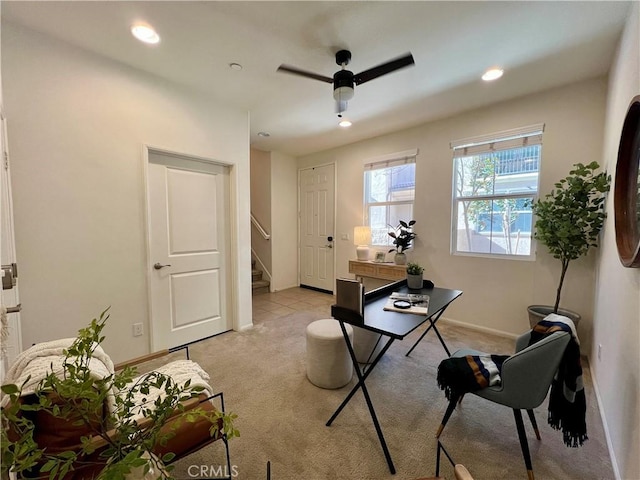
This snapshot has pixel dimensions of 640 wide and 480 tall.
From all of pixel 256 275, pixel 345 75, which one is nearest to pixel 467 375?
pixel 345 75

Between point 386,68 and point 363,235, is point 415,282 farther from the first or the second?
point 363,235

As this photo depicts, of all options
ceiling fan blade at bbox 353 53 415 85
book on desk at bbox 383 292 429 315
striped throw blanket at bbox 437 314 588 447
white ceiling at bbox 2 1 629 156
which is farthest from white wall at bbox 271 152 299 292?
striped throw blanket at bbox 437 314 588 447

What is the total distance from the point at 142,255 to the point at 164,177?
80cm

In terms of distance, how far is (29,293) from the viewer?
204 cm

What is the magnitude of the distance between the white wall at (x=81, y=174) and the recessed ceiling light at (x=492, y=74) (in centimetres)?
287

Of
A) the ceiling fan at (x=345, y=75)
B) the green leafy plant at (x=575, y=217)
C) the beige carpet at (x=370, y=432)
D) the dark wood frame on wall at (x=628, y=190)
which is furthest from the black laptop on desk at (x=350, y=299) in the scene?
the green leafy plant at (x=575, y=217)

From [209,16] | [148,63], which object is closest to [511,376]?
[209,16]

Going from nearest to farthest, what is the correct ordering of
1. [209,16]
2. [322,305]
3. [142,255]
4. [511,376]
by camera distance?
[511,376]
[209,16]
[142,255]
[322,305]

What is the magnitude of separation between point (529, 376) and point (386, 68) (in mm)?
2067

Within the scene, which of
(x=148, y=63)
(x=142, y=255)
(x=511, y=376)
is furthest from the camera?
(x=142, y=255)

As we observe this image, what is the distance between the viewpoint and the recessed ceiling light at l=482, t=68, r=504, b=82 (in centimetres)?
246

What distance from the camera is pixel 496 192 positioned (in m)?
3.25

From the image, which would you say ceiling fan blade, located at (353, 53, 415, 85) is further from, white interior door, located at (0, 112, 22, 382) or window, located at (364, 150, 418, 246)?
white interior door, located at (0, 112, 22, 382)

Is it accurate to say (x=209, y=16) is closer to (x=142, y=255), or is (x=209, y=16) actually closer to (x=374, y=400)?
(x=142, y=255)
